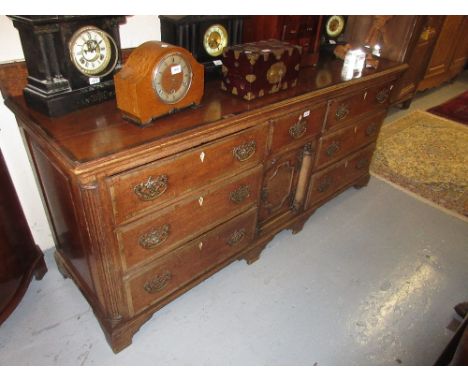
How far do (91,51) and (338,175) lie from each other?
6.07ft

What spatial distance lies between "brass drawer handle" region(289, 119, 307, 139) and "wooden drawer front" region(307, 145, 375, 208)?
459 mm

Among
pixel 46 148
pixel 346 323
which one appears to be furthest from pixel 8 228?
pixel 346 323

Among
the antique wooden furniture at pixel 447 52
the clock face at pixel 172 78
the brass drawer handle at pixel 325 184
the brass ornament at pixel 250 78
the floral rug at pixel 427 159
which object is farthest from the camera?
the antique wooden furniture at pixel 447 52

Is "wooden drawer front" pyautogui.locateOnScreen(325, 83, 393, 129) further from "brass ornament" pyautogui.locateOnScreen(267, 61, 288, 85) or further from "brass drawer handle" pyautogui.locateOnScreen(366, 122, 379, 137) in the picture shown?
"brass ornament" pyautogui.locateOnScreen(267, 61, 288, 85)

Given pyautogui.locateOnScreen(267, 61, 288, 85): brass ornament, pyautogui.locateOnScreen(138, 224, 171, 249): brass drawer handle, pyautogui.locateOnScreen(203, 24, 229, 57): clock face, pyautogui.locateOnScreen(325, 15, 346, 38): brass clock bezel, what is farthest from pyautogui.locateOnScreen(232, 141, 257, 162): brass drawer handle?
pyautogui.locateOnScreen(325, 15, 346, 38): brass clock bezel

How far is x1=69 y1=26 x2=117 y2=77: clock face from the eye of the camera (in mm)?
1362

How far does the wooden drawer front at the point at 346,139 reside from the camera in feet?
7.32

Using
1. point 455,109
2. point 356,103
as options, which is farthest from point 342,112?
point 455,109

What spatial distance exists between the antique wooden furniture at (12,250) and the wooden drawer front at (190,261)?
0.68m

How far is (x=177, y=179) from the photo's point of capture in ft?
4.74

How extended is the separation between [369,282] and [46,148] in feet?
6.39

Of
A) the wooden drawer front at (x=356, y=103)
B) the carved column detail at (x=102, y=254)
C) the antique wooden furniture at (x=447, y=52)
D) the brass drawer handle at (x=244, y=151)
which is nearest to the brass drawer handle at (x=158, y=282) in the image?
the carved column detail at (x=102, y=254)

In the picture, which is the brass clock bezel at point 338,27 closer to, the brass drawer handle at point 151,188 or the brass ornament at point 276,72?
the brass ornament at point 276,72

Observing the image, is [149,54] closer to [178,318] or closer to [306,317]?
[178,318]
